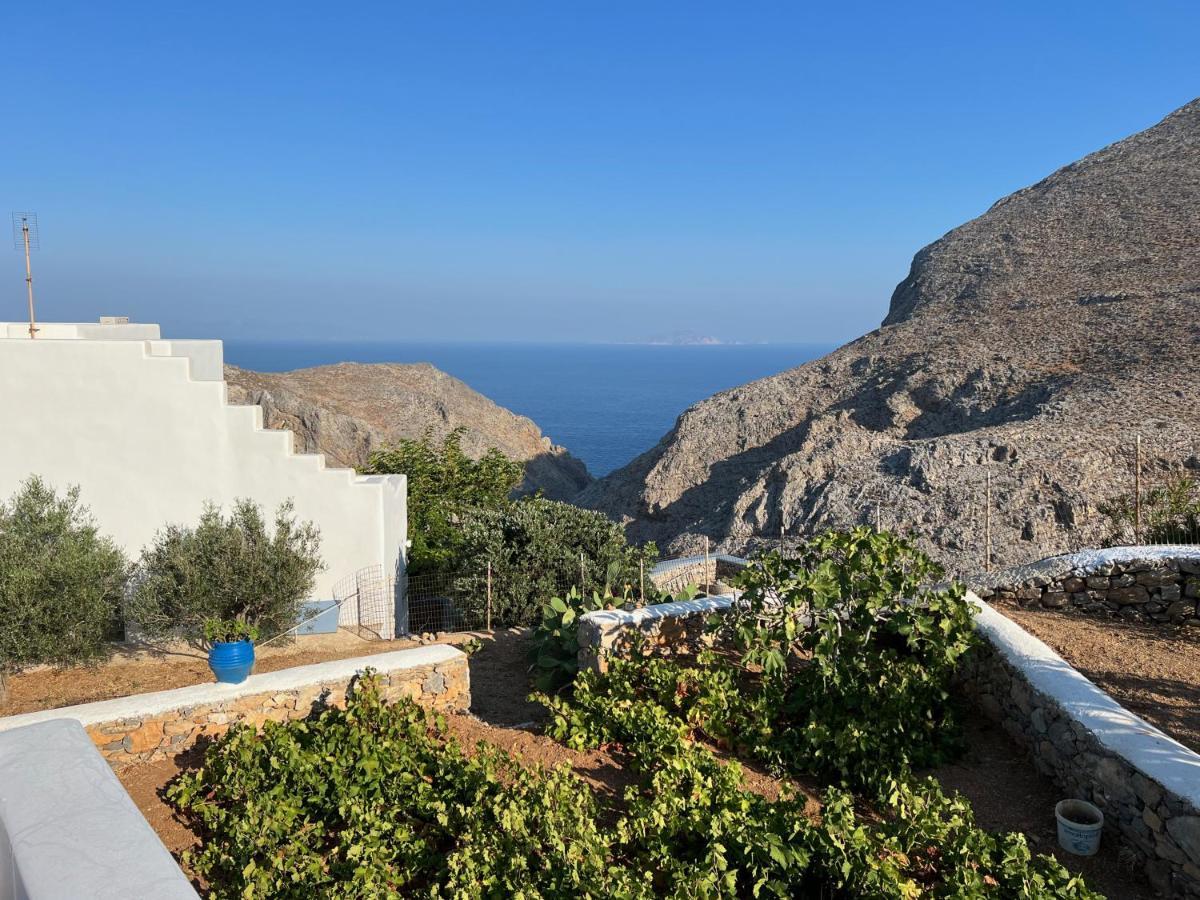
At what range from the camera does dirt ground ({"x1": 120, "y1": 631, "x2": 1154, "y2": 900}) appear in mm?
5727

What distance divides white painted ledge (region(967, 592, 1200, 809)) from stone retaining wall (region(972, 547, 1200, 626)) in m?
1.94

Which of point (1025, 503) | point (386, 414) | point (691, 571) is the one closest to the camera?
point (691, 571)

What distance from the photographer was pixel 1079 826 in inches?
227

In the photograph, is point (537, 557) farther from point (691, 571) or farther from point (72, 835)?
point (72, 835)

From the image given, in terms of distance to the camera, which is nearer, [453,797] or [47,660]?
[453,797]

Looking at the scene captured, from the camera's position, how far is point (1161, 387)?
18547mm

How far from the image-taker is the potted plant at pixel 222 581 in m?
11.0

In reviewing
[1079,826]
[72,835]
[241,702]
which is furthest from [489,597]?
[72,835]

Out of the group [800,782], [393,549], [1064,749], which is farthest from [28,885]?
[393,549]

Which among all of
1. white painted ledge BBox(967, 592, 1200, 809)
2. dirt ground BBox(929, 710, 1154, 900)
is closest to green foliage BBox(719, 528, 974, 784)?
dirt ground BBox(929, 710, 1154, 900)

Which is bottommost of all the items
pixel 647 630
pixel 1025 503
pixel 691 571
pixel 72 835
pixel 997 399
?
pixel 691 571

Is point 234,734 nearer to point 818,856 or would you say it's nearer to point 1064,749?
point 818,856

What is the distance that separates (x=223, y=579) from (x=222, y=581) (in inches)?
1.5

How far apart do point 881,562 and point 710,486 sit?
15573 millimetres
